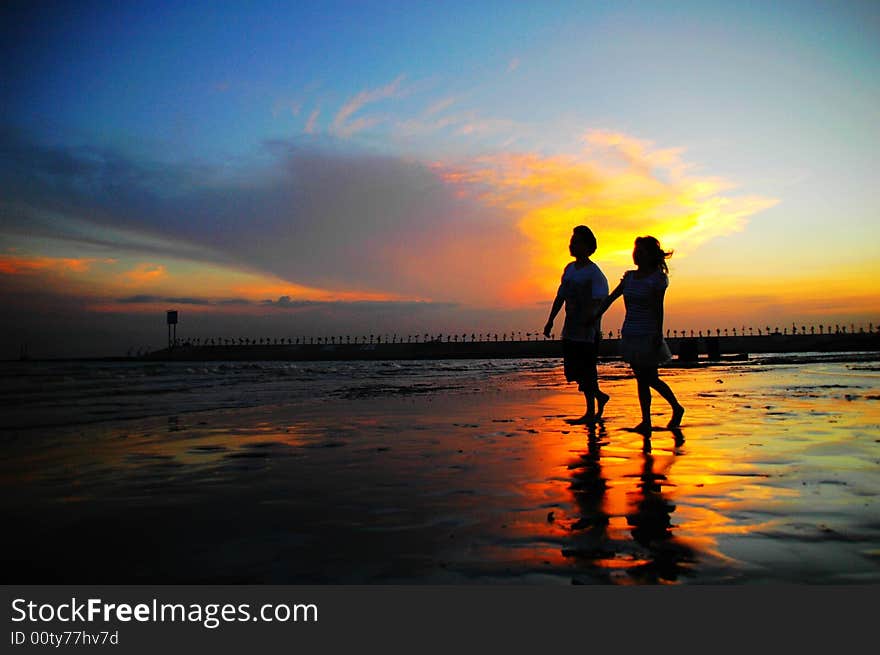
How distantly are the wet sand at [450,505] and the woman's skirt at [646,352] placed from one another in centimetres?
84

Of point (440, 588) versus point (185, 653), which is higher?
point (440, 588)

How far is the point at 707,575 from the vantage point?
240cm

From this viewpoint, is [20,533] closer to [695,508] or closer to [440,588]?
[440,588]

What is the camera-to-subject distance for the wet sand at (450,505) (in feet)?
8.35

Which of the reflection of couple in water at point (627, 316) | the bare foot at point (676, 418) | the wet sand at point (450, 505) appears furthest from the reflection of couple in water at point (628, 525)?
the reflection of couple in water at point (627, 316)

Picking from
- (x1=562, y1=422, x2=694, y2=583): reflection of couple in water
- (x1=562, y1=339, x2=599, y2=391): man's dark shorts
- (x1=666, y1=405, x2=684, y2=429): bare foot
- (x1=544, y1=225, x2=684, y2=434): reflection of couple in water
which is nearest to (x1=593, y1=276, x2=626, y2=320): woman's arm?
(x1=544, y1=225, x2=684, y2=434): reflection of couple in water

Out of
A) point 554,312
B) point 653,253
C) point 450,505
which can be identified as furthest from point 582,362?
point 450,505

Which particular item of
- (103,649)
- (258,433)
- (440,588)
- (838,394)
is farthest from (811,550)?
(838,394)

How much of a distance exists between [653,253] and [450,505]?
4.66 metres

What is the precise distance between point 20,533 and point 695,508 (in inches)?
142

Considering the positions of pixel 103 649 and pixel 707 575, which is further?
pixel 707 575

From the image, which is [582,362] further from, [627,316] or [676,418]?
[676,418]

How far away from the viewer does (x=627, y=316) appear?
732cm

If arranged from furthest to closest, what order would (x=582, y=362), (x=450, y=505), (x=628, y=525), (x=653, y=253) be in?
(x=582, y=362) → (x=653, y=253) → (x=450, y=505) → (x=628, y=525)
